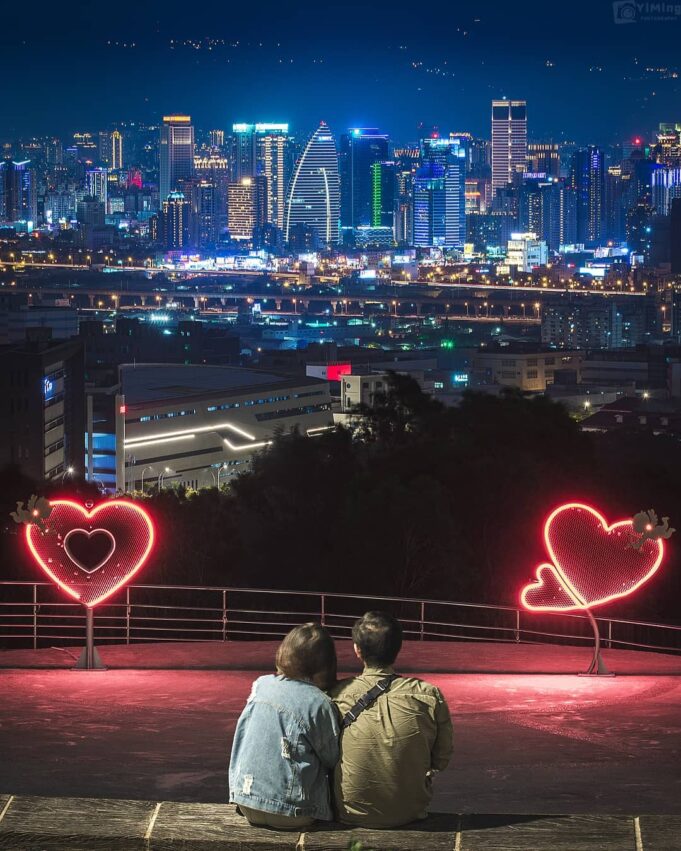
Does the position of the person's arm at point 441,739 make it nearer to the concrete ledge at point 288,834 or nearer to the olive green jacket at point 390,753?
the olive green jacket at point 390,753

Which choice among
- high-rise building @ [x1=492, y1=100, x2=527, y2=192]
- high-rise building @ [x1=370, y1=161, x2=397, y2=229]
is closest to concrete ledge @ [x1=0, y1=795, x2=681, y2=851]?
high-rise building @ [x1=370, y1=161, x2=397, y2=229]

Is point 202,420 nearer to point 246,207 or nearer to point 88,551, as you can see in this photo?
point 88,551

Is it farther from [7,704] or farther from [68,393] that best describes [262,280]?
[7,704]

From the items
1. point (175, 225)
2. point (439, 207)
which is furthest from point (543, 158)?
point (175, 225)

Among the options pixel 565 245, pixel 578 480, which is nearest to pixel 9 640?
pixel 578 480

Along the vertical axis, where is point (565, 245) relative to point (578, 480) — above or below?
above

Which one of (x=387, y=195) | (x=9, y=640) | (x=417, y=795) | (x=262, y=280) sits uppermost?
(x=387, y=195)
